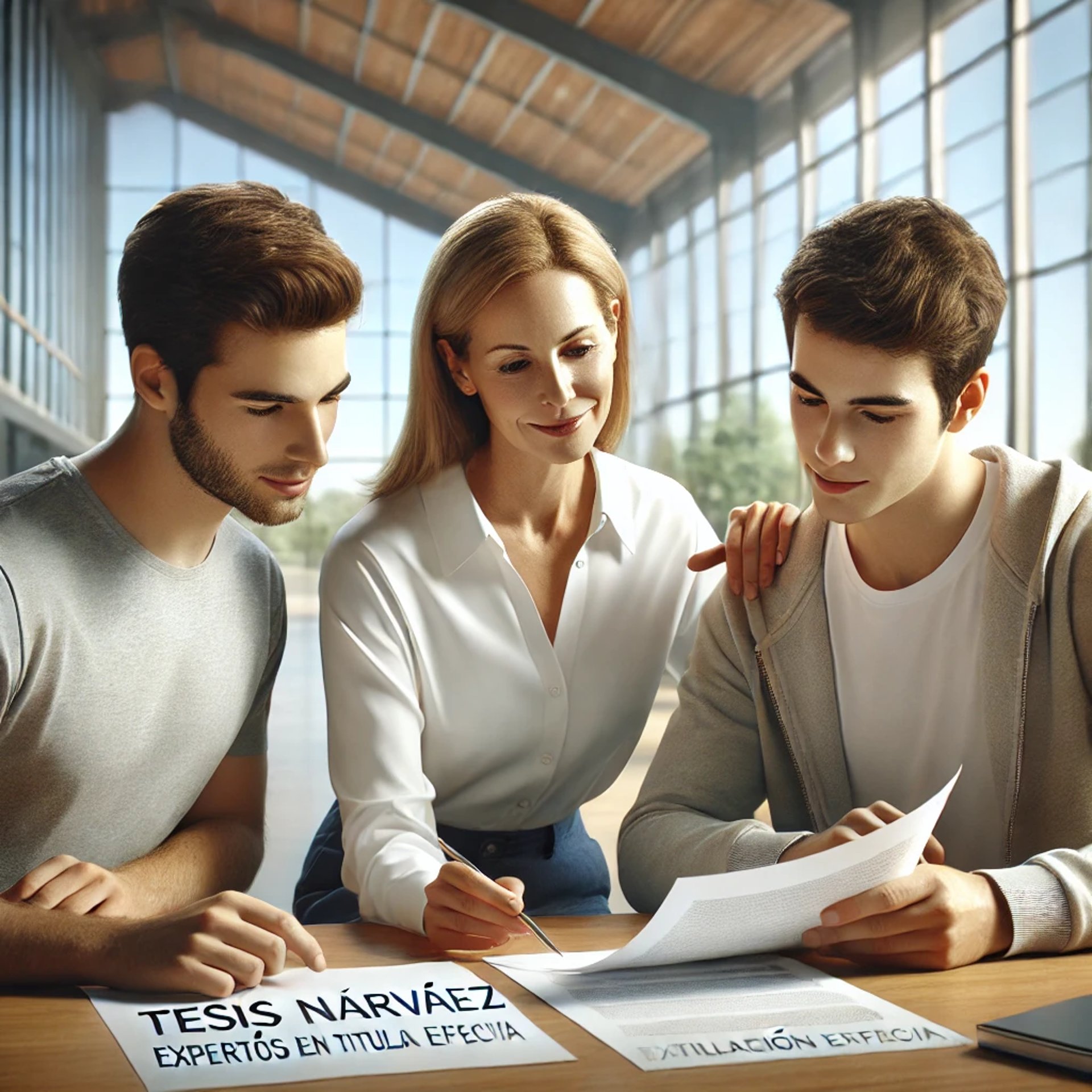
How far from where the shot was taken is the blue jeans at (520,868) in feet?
5.92

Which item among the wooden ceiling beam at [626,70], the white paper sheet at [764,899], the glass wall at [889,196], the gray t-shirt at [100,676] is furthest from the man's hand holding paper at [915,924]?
the wooden ceiling beam at [626,70]

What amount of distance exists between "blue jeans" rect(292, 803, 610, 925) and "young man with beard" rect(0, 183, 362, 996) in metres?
0.22

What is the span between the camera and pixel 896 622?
1562mm

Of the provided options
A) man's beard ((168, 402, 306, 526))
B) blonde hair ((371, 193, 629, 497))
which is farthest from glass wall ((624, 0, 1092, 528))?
man's beard ((168, 402, 306, 526))

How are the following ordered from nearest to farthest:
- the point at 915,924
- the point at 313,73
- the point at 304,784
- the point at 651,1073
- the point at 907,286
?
the point at 651,1073 → the point at 915,924 → the point at 907,286 → the point at 304,784 → the point at 313,73

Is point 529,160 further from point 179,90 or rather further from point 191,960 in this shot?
point 191,960

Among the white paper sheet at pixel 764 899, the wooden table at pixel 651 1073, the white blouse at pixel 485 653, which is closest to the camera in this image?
the wooden table at pixel 651 1073

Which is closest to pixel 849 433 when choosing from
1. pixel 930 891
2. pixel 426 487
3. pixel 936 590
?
pixel 936 590

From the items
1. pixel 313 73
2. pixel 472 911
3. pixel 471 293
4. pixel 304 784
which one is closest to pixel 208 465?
pixel 471 293

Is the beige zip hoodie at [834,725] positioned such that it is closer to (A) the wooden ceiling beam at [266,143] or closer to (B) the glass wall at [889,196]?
(B) the glass wall at [889,196]

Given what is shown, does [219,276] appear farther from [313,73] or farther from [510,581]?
[313,73]

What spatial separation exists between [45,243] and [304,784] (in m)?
3.73

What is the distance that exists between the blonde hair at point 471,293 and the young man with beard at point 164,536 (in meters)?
0.19

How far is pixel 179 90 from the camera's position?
842 cm
